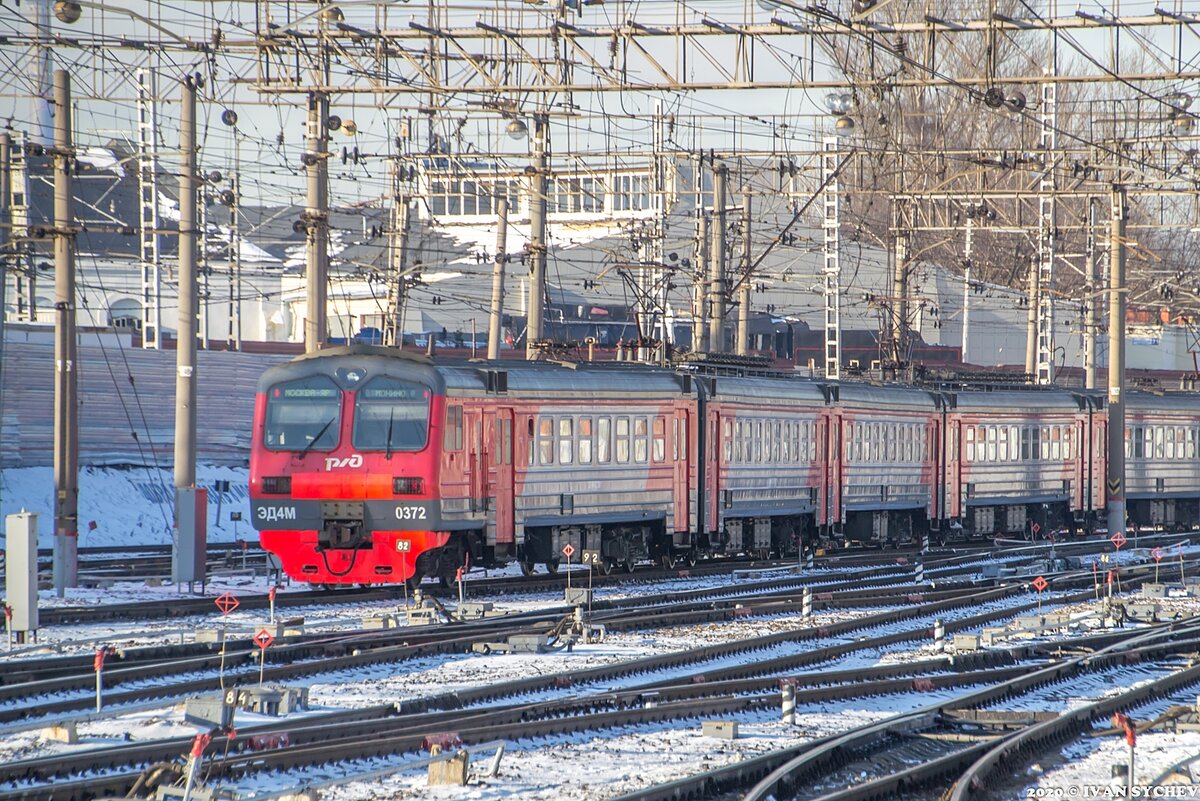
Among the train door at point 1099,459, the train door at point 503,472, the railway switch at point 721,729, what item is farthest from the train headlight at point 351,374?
the train door at point 1099,459

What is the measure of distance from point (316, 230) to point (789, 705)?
12316mm

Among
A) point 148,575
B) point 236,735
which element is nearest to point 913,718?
point 236,735

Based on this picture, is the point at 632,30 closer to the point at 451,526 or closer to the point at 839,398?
the point at 451,526

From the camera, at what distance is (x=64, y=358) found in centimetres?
2188

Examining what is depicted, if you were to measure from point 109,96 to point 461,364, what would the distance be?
702 centimetres

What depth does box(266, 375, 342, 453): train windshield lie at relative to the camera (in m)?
20.9

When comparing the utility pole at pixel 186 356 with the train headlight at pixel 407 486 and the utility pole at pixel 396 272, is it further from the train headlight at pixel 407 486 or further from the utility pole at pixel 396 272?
the utility pole at pixel 396 272

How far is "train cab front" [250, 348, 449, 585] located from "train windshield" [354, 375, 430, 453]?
0.01 metres

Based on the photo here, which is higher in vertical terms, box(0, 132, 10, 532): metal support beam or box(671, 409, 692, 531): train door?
box(0, 132, 10, 532): metal support beam

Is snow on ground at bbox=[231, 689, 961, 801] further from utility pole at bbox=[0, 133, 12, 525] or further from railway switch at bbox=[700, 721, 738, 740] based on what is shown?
utility pole at bbox=[0, 133, 12, 525]

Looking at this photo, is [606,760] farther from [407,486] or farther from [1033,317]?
[1033,317]

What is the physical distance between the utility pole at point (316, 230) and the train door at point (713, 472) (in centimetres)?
635

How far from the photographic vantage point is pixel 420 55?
25.0m

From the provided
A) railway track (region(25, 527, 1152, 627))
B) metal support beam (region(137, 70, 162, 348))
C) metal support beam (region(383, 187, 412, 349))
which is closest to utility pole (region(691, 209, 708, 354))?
metal support beam (region(383, 187, 412, 349))
